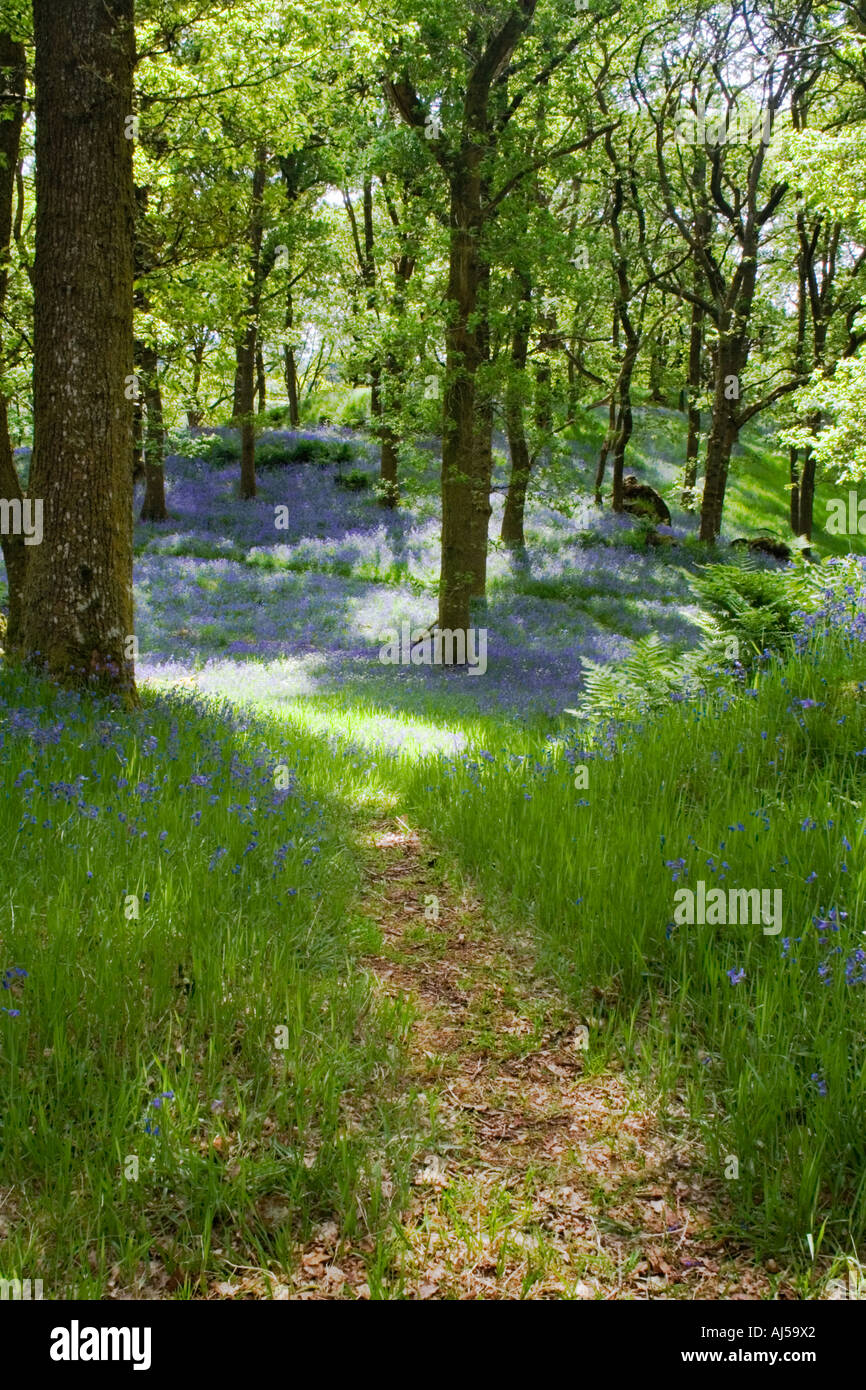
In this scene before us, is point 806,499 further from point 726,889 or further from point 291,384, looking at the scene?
point 726,889

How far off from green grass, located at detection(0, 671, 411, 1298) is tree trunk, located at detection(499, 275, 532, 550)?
1169 cm

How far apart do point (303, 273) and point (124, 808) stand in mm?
23991

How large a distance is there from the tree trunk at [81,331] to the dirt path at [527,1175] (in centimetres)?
465

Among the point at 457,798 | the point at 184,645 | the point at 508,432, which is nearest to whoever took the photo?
the point at 457,798

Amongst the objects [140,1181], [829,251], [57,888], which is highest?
[829,251]

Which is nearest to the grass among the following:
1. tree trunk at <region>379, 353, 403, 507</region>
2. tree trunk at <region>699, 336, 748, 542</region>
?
tree trunk at <region>379, 353, 403, 507</region>

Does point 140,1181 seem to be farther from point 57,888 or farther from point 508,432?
point 508,432

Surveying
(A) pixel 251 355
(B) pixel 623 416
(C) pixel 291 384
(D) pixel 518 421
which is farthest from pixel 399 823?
(C) pixel 291 384

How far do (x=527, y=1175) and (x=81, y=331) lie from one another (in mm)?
7272

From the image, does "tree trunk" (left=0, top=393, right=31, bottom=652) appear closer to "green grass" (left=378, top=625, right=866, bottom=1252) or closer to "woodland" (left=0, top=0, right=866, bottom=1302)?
"woodland" (left=0, top=0, right=866, bottom=1302)

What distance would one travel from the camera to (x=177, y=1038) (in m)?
3.49
